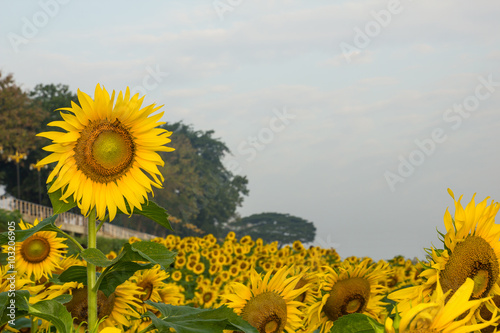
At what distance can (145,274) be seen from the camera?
340 cm

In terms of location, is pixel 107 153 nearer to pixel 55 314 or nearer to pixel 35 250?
pixel 55 314

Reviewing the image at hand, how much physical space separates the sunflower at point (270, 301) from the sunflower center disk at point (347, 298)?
0.29 metres

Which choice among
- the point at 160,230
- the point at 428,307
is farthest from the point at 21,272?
the point at 160,230

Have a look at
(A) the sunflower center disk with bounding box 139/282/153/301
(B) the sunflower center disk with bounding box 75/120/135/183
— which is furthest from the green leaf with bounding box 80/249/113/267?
(A) the sunflower center disk with bounding box 139/282/153/301

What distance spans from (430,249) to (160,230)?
52592 mm

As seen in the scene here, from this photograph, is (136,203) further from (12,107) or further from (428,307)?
(12,107)

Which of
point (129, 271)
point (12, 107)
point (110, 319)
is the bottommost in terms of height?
point (110, 319)

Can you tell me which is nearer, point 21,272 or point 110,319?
point 110,319

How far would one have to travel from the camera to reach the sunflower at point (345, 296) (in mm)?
2953

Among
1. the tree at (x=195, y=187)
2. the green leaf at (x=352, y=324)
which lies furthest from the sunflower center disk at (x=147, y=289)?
the tree at (x=195, y=187)

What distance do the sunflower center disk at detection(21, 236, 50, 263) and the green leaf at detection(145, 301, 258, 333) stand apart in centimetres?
157

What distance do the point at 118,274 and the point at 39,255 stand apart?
4.75ft

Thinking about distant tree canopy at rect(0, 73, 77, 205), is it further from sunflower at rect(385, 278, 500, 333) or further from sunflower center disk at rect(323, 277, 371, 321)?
sunflower at rect(385, 278, 500, 333)

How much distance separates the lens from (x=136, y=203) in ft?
7.75
